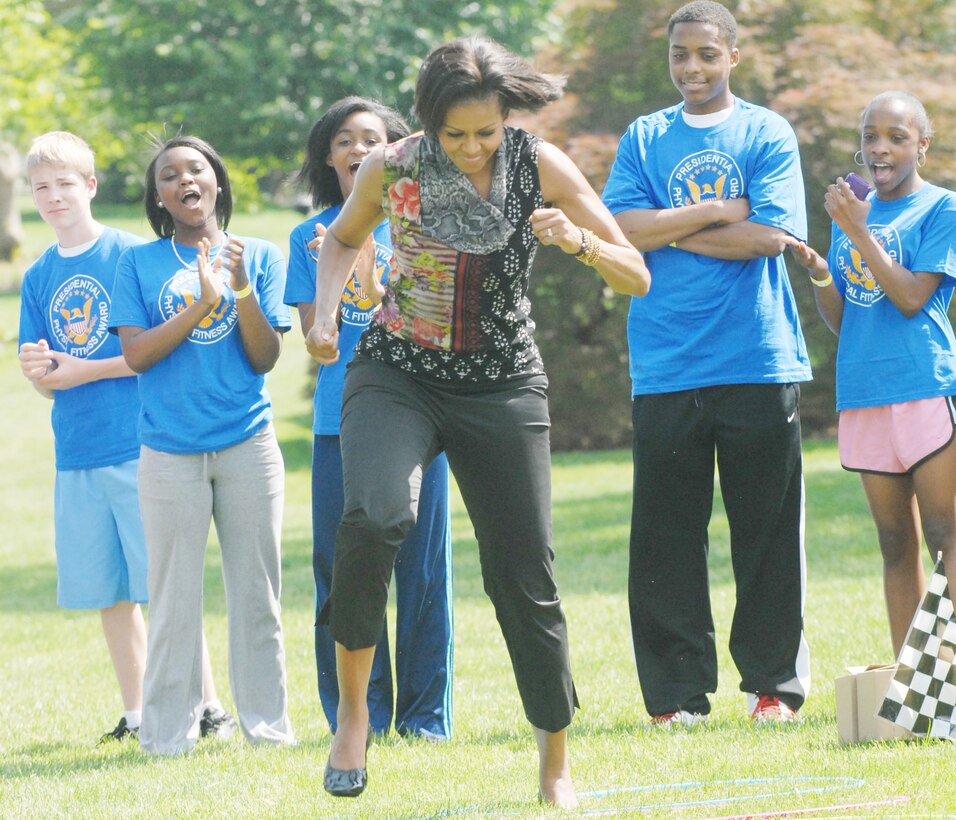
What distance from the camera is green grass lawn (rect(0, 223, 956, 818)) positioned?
4.66 metres

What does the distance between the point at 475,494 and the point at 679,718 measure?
69.6 inches

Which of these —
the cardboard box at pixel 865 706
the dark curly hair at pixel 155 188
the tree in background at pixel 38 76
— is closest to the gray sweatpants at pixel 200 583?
the dark curly hair at pixel 155 188

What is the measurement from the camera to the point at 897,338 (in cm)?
568

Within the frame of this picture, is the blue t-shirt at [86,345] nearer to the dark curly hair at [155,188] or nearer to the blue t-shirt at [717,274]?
the dark curly hair at [155,188]

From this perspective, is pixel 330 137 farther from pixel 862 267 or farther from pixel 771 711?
pixel 771 711

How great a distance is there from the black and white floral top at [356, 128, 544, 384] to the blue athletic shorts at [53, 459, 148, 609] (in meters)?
2.27

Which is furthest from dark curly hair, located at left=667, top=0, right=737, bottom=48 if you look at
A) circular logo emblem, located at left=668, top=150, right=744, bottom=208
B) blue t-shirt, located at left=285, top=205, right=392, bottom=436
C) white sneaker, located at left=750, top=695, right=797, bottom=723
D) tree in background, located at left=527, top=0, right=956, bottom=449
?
tree in background, located at left=527, top=0, right=956, bottom=449

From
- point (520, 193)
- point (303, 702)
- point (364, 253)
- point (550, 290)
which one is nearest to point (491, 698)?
point (303, 702)

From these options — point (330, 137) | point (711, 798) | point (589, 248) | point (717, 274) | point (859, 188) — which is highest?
point (330, 137)

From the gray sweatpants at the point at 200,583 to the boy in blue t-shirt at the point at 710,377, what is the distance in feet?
4.86

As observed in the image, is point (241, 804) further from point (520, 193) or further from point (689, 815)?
point (520, 193)

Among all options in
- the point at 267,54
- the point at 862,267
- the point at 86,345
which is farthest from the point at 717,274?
the point at 267,54

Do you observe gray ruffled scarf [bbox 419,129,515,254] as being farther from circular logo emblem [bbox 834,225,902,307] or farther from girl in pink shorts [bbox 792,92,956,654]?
circular logo emblem [bbox 834,225,902,307]

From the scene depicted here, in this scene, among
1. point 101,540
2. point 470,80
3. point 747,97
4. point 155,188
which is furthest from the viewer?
point 747,97
